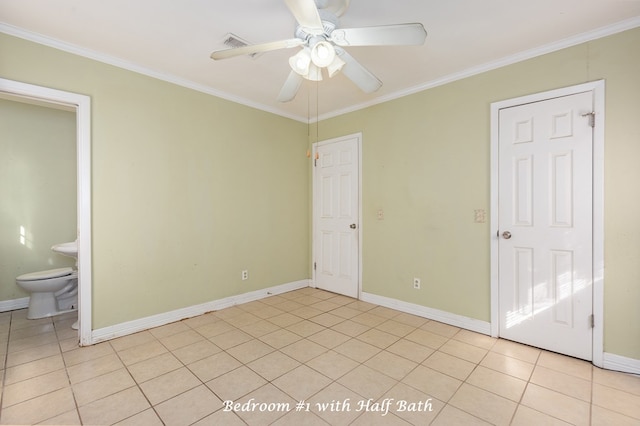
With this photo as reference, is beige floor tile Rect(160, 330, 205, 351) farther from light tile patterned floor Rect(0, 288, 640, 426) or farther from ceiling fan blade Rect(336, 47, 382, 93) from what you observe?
ceiling fan blade Rect(336, 47, 382, 93)

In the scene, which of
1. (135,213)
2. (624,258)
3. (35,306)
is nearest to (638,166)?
(624,258)

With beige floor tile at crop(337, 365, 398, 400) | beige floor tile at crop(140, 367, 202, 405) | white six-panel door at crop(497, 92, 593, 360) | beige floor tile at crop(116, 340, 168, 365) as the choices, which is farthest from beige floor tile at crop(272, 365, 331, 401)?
white six-panel door at crop(497, 92, 593, 360)

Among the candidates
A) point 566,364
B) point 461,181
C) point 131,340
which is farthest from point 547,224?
point 131,340

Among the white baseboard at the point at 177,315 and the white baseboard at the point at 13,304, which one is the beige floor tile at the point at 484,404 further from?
the white baseboard at the point at 13,304

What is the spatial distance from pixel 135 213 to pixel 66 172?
1.87 metres

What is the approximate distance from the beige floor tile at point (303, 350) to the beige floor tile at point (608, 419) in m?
1.73

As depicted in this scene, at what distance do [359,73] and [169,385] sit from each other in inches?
98.4

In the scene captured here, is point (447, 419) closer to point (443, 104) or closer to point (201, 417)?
point (201, 417)

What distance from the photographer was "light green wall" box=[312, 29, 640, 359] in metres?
2.09

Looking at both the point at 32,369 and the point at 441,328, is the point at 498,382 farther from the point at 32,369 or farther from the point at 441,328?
the point at 32,369

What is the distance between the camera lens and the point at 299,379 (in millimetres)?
2012

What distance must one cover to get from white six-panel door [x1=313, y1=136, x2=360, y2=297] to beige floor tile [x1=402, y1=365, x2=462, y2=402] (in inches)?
67.9

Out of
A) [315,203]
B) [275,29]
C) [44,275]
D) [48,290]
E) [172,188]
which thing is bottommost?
[48,290]

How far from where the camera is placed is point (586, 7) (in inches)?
74.9
